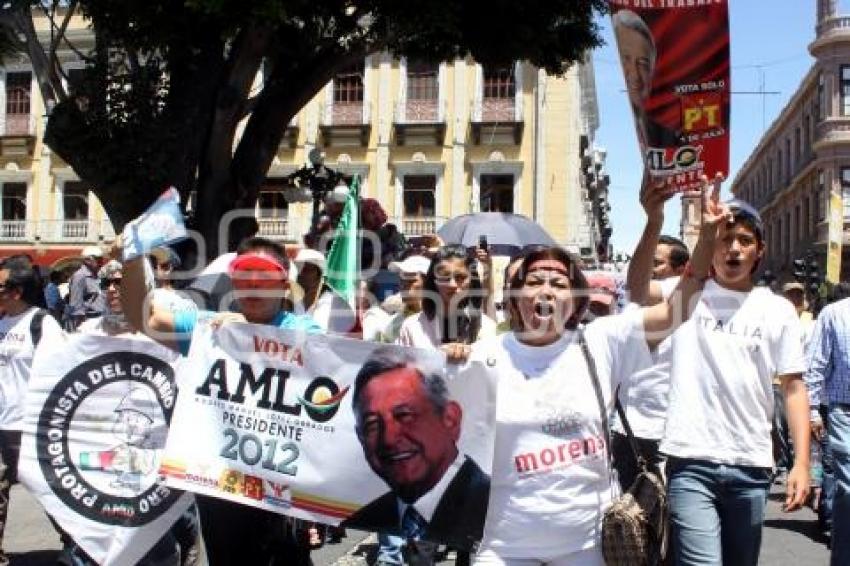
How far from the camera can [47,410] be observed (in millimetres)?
4883

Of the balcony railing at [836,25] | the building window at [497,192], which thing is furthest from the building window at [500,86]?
the balcony railing at [836,25]

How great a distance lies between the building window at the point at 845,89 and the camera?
49.4 m

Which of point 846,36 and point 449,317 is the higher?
point 846,36

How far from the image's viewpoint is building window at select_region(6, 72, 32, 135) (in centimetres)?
3816

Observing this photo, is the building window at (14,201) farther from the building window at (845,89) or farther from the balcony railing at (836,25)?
the building window at (845,89)

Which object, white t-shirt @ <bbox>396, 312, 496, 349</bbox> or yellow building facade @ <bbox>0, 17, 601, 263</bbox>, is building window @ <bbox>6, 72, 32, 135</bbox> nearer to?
yellow building facade @ <bbox>0, 17, 601, 263</bbox>

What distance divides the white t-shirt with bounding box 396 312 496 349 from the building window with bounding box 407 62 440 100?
3014 cm

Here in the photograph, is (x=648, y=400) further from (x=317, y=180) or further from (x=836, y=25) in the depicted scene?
(x=836, y=25)

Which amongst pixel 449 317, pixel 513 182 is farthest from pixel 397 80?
pixel 449 317

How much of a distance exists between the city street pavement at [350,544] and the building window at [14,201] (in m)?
32.2

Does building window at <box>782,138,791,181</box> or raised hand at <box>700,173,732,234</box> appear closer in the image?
raised hand at <box>700,173,732,234</box>

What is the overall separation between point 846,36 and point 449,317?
48340 mm

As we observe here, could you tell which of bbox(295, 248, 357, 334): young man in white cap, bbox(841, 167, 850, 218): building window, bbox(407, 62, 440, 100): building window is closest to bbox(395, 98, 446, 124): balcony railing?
bbox(407, 62, 440, 100): building window

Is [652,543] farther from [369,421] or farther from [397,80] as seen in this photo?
[397,80]
